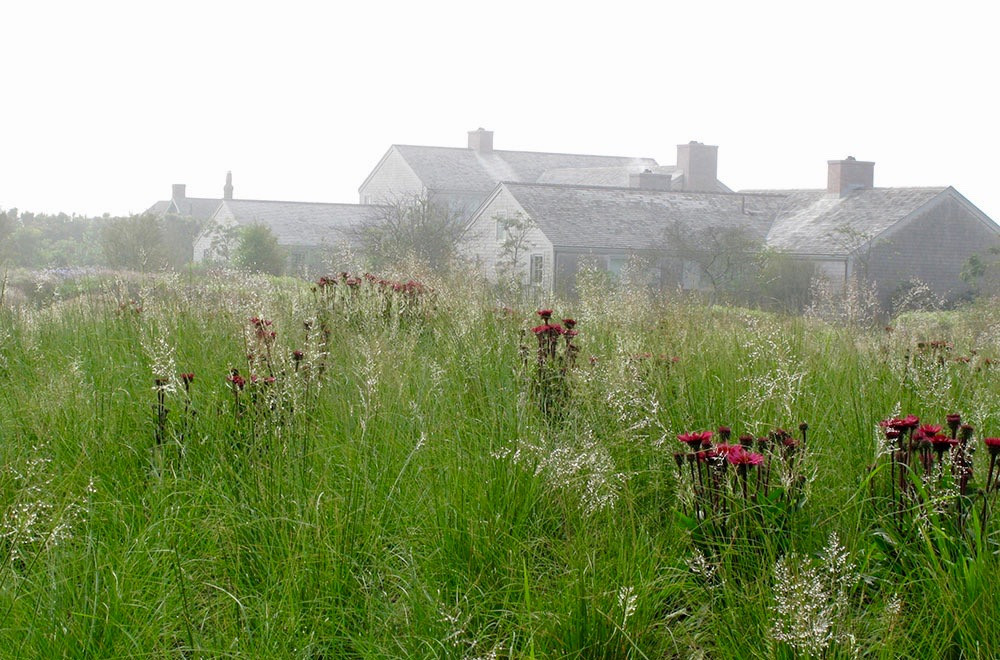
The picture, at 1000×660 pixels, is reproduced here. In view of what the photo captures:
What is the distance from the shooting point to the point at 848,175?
35.8 metres

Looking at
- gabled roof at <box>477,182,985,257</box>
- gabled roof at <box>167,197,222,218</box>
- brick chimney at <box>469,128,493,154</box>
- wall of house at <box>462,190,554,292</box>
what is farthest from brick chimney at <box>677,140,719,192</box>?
gabled roof at <box>167,197,222,218</box>

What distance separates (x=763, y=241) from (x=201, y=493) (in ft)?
102

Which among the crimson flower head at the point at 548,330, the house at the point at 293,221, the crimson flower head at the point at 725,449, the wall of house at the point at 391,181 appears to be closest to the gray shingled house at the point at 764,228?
the house at the point at 293,221

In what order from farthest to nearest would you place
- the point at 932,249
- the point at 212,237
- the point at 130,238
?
the point at 212,237 → the point at 932,249 → the point at 130,238

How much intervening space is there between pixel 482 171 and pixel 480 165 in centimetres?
75

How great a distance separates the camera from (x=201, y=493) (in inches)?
130

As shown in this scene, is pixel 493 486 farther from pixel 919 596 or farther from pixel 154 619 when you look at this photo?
pixel 919 596

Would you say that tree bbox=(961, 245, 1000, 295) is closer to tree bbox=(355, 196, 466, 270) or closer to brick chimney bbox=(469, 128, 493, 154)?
tree bbox=(355, 196, 466, 270)

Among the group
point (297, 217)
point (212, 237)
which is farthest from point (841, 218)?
point (212, 237)

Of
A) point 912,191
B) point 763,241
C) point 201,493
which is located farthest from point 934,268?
point 201,493

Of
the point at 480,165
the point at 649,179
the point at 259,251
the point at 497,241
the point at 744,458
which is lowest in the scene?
the point at 744,458

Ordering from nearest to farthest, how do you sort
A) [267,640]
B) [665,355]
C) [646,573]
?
[267,640] < [646,573] < [665,355]

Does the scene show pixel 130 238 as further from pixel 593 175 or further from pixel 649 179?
pixel 593 175

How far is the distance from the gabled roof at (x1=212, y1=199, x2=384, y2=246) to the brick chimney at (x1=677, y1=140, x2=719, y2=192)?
16401 mm
